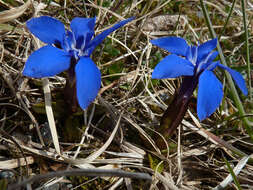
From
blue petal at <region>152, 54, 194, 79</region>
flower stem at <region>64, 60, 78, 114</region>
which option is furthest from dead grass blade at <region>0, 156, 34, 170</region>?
blue petal at <region>152, 54, 194, 79</region>

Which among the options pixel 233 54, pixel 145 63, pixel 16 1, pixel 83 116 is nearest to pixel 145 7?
pixel 145 63

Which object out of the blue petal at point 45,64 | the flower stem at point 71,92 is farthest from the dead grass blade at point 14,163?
the blue petal at point 45,64

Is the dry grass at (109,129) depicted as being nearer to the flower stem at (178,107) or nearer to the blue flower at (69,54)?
the flower stem at (178,107)

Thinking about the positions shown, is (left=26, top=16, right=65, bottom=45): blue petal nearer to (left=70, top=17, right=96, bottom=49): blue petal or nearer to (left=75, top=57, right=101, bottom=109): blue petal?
(left=70, top=17, right=96, bottom=49): blue petal

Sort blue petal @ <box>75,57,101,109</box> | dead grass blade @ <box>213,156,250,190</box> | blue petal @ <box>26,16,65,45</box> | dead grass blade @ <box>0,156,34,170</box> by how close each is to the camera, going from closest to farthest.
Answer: blue petal @ <box>75,57,101,109</box>
blue petal @ <box>26,16,65,45</box>
dead grass blade @ <box>0,156,34,170</box>
dead grass blade @ <box>213,156,250,190</box>

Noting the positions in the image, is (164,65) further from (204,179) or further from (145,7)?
(145,7)
